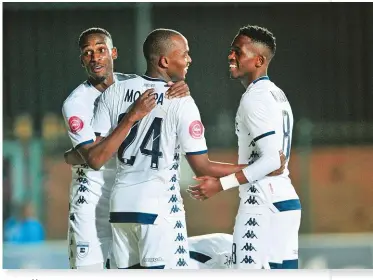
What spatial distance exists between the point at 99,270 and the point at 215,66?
2026 mm

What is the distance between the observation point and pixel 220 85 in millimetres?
7266

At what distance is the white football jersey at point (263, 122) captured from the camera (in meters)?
5.50

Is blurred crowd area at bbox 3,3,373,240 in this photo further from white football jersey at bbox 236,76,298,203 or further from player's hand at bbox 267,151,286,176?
player's hand at bbox 267,151,286,176

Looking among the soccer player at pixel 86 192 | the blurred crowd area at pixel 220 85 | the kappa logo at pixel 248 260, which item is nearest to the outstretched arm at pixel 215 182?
the kappa logo at pixel 248 260

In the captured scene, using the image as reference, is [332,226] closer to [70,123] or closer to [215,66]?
[215,66]

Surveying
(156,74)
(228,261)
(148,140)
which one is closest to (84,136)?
(148,140)

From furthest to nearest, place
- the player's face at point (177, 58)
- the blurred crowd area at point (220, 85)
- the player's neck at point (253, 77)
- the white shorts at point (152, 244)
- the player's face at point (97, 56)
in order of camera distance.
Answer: the blurred crowd area at point (220, 85) → the player's face at point (97, 56) → the player's neck at point (253, 77) → the player's face at point (177, 58) → the white shorts at point (152, 244)

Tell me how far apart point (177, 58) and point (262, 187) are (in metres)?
0.96

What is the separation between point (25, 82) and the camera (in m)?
6.66

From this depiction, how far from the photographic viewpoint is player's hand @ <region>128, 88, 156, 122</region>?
17.9 ft

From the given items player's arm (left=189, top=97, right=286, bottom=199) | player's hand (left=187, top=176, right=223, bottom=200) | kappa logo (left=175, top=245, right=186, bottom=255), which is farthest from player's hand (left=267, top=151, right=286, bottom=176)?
kappa logo (left=175, top=245, right=186, bottom=255)

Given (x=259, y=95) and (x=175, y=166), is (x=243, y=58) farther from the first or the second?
(x=175, y=166)

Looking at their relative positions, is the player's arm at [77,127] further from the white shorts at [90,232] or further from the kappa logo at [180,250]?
the kappa logo at [180,250]

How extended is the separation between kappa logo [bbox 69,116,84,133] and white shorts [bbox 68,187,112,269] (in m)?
0.46
